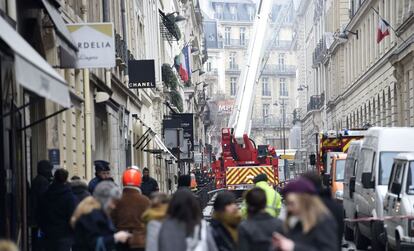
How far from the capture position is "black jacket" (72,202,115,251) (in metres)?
10.1

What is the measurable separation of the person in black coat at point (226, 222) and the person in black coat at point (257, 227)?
919 mm

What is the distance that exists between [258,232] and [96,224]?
1.78 meters

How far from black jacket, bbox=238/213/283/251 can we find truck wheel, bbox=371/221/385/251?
9.50m

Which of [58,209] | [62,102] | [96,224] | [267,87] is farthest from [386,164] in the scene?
[267,87]

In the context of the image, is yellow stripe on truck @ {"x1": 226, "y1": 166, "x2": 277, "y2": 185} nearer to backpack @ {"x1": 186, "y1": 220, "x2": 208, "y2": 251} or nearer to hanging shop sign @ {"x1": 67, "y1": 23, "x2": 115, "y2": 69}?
hanging shop sign @ {"x1": 67, "y1": 23, "x2": 115, "y2": 69}

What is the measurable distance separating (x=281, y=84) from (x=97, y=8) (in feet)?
399

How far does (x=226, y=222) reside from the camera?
10.5 m

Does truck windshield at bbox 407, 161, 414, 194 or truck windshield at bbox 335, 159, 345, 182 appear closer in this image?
truck windshield at bbox 407, 161, 414, 194

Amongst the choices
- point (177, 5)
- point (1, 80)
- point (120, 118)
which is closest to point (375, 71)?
point (177, 5)

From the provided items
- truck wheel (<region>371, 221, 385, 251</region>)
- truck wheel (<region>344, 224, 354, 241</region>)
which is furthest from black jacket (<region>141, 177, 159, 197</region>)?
truck wheel (<region>371, 221, 385, 251</region>)

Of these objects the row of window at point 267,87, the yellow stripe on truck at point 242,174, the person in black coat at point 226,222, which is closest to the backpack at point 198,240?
the person in black coat at point 226,222

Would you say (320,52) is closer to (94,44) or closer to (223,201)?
(94,44)

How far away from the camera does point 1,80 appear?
1325 cm

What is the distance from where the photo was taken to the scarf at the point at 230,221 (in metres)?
10.5
